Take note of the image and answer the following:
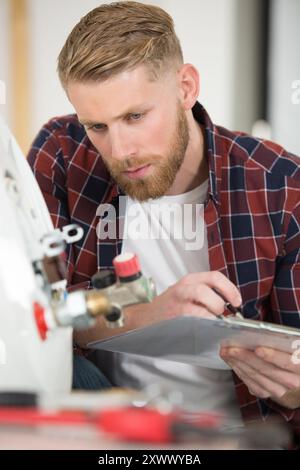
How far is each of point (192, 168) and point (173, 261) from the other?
0.58 ft

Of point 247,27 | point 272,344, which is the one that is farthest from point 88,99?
point 247,27

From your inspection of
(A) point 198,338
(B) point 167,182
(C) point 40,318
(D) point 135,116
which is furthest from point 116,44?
(C) point 40,318

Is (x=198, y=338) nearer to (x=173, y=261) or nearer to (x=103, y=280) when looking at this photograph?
(x=103, y=280)

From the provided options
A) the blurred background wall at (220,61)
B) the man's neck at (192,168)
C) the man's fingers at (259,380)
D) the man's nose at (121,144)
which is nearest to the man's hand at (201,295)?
the man's fingers at (259,380)

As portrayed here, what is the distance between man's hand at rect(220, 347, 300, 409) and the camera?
107cm

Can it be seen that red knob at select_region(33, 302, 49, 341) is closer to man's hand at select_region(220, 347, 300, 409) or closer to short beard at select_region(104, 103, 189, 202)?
man's hand at select_region(220, 347, 300, 409)

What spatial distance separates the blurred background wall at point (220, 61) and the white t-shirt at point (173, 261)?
1.53 meters

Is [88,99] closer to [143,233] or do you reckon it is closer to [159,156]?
[159,156]

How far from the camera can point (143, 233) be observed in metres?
1.40
